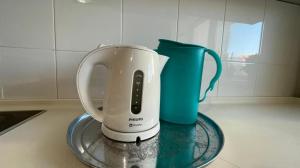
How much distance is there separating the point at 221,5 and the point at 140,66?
0.57 m

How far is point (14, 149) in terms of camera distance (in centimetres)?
A: 37

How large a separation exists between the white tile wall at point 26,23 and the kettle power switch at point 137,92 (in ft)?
1.34

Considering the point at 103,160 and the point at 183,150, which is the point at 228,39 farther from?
the point at 103,160

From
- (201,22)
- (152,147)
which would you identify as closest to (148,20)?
(201,22)

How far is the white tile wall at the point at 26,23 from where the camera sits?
59cm

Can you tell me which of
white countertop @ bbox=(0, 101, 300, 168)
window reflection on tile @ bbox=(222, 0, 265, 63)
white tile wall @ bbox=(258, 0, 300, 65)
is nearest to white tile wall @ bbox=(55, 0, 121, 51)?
white countertop @ bbox=(0, 101, 300, 168)

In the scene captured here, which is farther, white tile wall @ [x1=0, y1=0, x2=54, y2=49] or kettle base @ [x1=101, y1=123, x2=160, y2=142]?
white tile wall @ [x1=0, y1=0, x2=54, y2=49]

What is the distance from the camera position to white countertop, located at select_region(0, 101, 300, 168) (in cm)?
35

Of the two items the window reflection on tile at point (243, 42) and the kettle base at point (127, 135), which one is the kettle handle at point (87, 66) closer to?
the kettle base at point (127, 135)

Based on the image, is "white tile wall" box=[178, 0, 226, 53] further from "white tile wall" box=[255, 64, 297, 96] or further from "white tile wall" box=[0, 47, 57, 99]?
"white tile wall" box=[0, 47, 57, 99]

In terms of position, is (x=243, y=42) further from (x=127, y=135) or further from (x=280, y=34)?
(x=127, y=135)

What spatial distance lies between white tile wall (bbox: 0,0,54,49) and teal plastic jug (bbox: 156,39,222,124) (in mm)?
405

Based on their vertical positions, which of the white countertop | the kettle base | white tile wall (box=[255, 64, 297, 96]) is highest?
white tile wall (box=[255, 64, 297, 96])

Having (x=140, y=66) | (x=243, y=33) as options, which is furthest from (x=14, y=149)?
(x=243, y=33)
